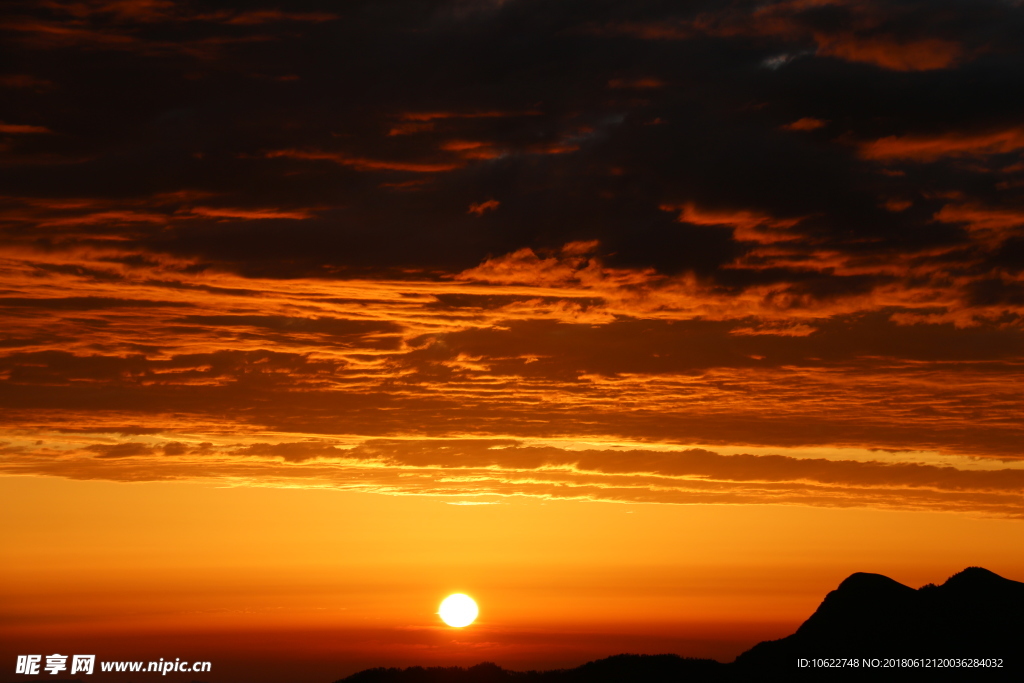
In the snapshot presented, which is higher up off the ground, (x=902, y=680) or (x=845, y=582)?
(x=845, y=582)

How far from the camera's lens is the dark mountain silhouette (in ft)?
372

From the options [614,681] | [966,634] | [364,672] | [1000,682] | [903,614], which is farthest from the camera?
[364,672]

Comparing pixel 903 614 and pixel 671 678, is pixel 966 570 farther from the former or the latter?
pixel 671 678

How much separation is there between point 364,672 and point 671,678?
49.6 metres

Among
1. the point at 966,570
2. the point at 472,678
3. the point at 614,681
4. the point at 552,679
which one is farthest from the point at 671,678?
the point at 966,570

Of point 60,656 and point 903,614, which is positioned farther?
point 903,614

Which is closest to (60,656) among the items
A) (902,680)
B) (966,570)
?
(902,680)

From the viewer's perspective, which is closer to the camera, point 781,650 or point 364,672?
point 781,650

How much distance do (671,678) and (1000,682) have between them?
4213 cm

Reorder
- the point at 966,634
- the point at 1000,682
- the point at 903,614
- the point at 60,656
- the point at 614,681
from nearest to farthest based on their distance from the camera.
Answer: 1. the point at 60,656
2. the point at 1000,682
3. the point at 966,634
4. the point at 903,614
5. the point at 614,681

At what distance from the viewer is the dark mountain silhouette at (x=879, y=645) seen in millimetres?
113375

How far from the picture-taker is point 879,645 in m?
122

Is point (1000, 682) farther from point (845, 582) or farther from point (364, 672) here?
point (364, 672)

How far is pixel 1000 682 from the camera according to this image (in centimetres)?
10562
